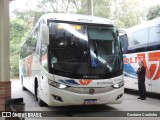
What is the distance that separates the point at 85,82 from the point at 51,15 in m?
2.60

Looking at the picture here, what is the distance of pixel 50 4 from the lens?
3244cm

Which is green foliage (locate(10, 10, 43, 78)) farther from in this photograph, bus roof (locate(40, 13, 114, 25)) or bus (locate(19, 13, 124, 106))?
bus (locate(19, 13, 124, 106))

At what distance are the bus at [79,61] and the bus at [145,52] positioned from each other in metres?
3.36

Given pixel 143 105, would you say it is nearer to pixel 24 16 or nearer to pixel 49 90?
pixel 49 90

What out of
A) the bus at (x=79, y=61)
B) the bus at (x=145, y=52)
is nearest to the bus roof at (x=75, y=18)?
the bus at (x=79, y=61)

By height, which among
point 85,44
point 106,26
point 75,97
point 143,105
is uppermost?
point 106,26

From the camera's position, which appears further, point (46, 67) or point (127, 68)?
point (127, 68)

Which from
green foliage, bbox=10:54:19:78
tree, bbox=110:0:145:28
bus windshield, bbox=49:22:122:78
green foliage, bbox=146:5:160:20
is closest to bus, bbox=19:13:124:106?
bus windshield, bbox=49:22:122:78

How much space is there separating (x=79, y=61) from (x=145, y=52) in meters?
5.07

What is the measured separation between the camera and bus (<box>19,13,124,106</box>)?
8.44 m

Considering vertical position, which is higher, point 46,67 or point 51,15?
point 51,15

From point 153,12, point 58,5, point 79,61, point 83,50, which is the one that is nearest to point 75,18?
point 83,50

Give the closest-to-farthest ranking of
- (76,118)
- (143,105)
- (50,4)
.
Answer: (76,118)
(143,105)
(50,4)

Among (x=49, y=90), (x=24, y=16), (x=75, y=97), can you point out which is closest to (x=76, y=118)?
(x=75, y=97)
